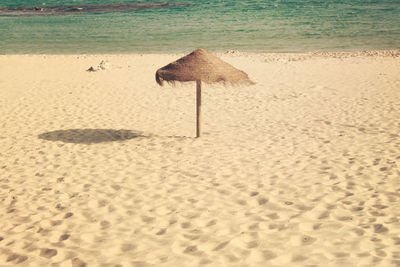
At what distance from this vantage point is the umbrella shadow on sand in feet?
26.2

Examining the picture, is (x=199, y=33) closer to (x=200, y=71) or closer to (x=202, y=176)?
(x=200, y=71)

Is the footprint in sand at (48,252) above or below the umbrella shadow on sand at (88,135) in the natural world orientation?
below

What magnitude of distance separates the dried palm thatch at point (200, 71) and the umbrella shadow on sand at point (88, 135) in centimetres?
174

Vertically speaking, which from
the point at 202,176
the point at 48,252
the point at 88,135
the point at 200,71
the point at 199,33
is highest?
the point at 199,33

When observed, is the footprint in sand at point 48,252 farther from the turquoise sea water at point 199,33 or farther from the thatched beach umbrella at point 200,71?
the turquoise sea water at point 199,33

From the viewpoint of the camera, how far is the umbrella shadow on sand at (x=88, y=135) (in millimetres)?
7990

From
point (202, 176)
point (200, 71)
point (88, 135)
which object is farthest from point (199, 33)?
Answer: point (202, 176)

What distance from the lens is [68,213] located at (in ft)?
16.3

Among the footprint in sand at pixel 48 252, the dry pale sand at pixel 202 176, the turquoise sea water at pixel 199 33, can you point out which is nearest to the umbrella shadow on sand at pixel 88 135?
the dry pale sand at pixel 202 176

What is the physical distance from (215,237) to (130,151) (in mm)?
3620

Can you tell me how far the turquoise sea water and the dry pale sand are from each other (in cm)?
1221

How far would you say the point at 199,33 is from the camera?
3002 cm

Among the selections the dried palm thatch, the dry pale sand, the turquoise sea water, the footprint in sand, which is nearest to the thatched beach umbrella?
the dried palm thatch

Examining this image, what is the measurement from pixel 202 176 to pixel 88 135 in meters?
3.51
